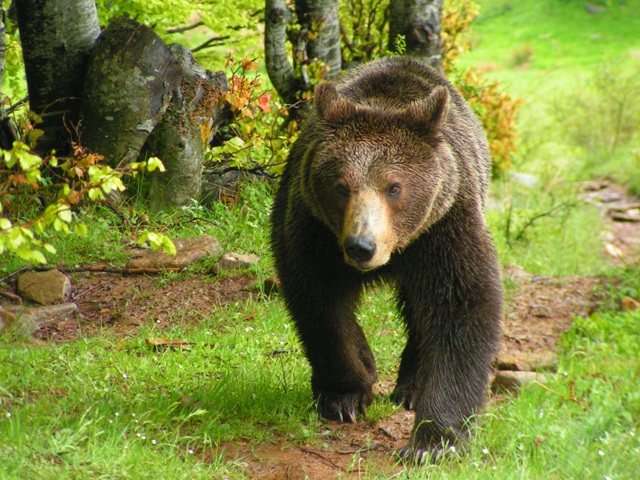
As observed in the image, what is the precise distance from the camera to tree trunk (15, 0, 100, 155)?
22.5 ft

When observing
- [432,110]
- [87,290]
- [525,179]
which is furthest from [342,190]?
[525,179]

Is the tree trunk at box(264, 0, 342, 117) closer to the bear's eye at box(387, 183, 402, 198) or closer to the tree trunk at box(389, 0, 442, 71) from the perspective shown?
the tree trunk at box(389, 0, 442, 71)

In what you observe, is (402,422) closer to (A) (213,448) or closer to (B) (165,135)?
(A) (213,448)

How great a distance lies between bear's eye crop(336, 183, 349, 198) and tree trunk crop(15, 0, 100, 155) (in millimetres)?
3427

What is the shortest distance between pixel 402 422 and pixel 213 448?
54.6 inches

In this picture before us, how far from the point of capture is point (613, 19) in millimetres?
27719

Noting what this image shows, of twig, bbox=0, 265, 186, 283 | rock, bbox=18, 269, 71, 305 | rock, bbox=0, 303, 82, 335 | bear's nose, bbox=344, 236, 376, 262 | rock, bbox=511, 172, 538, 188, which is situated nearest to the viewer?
bear's nose, bbox=344, 236, 376, 262

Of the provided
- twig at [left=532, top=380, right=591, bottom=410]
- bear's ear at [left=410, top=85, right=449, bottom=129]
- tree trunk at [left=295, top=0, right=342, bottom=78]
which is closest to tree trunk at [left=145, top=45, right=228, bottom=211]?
tree trunk at [left=295, top=0, right=342, bottom=78]

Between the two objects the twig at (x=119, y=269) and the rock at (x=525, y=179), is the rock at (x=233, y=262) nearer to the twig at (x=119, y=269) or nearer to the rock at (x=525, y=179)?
the twig at (x=119, y=269)

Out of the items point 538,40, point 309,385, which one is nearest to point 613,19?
point 538,40

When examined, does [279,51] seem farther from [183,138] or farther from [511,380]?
[511,380]

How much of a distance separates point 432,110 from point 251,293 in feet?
9.18

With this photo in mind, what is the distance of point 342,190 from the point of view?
13.9 ft

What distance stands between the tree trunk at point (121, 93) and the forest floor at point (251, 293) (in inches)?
45.5
